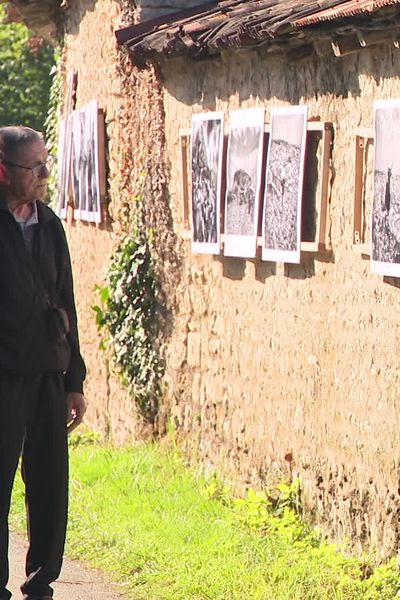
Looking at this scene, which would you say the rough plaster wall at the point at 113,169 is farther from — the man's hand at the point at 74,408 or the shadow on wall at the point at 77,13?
the man's hand at the point at 74,408

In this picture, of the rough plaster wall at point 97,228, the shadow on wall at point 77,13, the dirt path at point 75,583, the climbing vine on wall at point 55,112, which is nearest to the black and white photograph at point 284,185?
the dirt path at point 75,583

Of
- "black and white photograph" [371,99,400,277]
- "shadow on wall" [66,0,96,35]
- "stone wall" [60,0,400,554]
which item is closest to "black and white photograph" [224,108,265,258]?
"stone wall" [60,0,400,554]

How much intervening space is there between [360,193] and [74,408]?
1823mm

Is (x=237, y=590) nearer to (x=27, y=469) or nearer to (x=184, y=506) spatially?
(x=27, y=469)

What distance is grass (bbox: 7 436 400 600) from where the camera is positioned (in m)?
6.32

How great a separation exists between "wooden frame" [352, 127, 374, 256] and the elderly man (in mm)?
1631

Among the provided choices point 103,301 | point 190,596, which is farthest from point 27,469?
point 103,301

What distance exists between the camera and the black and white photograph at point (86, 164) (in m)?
11.7

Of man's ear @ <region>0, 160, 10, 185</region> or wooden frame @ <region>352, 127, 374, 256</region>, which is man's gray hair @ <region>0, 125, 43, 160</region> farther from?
wooden frame @ <region>352, 127, 374, 256</region>

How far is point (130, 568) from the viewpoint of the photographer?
691cm

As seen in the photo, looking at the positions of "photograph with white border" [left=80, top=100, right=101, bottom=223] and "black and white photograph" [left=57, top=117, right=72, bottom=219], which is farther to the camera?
"black and white photograph" [left=57, top=117, right=72, bottom=219]

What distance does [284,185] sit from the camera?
757 cm

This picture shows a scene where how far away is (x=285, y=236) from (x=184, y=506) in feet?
5.49

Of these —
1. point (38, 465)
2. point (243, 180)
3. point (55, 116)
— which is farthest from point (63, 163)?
point (38, 465)
